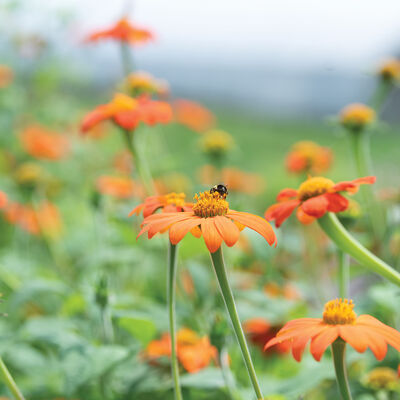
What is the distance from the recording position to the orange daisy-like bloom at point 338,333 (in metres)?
0.47

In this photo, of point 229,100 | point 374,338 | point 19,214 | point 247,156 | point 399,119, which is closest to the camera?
point 374,338

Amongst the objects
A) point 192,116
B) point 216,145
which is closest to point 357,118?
point 216,145

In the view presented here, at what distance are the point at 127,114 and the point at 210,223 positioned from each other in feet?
1.44

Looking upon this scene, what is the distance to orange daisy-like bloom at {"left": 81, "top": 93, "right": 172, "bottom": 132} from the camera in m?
0.90

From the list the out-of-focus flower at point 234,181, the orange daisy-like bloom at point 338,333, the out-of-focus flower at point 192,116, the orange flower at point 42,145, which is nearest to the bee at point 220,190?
the orange daisy-like bloom at point 338,333

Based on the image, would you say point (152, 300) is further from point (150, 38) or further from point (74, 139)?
point (74, 139)

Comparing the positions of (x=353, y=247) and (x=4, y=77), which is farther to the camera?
(x=4, y=77)

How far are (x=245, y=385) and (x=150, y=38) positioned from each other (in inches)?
30.8

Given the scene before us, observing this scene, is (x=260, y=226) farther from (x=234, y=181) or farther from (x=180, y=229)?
(x=234, y=181)

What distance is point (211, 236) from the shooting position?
1.68 ft

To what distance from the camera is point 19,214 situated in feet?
4.83

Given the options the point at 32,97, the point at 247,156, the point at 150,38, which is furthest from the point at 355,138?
the point at 247,156

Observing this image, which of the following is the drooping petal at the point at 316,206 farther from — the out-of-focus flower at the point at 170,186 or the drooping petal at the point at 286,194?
the out-of-focus flower at the point at 170,186

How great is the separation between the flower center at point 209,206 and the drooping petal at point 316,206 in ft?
0.30
